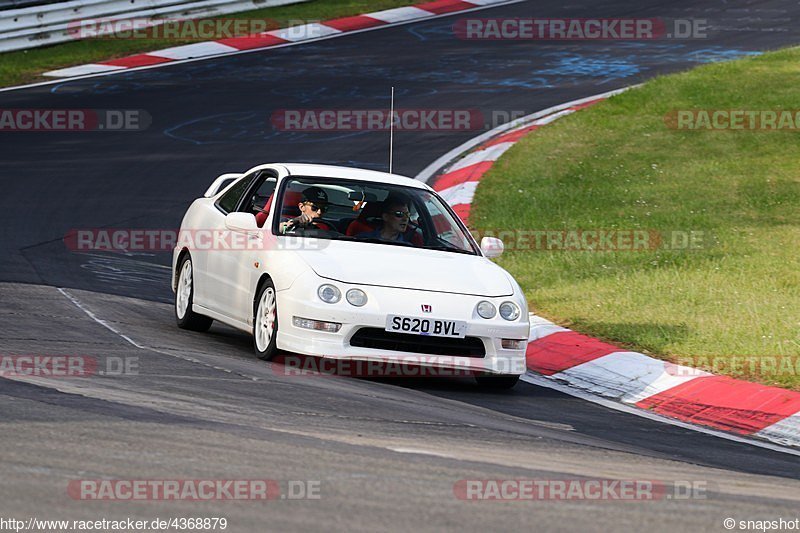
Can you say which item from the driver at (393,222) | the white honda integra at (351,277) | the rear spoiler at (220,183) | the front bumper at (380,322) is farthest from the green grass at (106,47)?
the front bumper at (380,322)

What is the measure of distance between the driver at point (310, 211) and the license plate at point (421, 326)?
4.41ft

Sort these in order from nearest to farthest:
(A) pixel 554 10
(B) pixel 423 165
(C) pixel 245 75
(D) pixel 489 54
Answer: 1. (B) pixel 423 165
2. (C) pixel 245 75
3. (D) pixel 489 54
4. (A) pixel 554 10

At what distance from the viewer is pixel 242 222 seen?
31.4ft

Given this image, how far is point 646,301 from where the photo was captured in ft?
37.5

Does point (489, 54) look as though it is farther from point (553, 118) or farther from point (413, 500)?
point (413, 500)

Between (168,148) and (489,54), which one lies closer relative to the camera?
(168,148)

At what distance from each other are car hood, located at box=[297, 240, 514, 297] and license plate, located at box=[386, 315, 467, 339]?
0.81 ft

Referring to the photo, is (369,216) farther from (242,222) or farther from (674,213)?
(674,213)

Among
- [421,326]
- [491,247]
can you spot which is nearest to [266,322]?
[421,326]

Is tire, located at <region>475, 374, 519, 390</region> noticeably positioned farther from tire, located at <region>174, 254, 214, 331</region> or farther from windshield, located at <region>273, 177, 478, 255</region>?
tire, located at <region>174, 254, 214, 331</region>

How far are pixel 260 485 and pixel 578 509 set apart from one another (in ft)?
3.98

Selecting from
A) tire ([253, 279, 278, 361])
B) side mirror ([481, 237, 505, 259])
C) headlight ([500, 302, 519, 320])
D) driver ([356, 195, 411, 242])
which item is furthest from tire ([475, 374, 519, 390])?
tire ([253, 279, 278, 361])

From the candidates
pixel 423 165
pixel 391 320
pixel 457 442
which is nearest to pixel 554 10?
pixel 423 165

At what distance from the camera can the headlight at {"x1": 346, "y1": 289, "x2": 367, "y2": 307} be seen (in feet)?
28.3
